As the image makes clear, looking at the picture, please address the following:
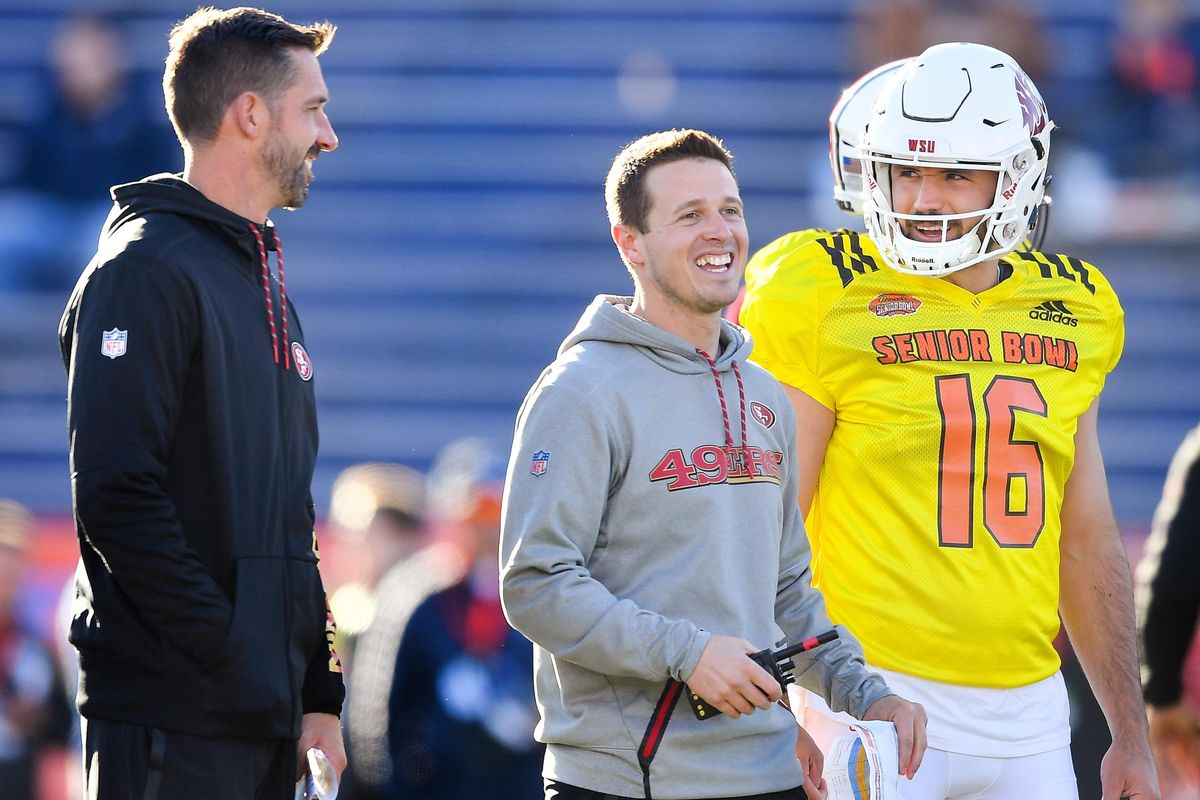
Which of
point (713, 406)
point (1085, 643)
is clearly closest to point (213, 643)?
point (713, 406)

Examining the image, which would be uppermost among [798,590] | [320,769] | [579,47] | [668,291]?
[579,47]

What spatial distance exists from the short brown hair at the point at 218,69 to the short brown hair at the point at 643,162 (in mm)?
633

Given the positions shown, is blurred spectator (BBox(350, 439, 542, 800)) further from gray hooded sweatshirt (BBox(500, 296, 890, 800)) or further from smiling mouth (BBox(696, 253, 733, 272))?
smiling mouth (BBox(696, 253, 733, 272))

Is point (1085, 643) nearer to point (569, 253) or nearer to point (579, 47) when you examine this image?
point (569, 253)

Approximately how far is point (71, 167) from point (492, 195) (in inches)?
89.3

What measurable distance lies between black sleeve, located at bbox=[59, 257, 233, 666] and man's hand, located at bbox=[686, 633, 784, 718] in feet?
2.57

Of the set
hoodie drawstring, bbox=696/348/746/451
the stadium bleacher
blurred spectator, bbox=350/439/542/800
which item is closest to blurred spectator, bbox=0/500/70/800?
blurred spectator, bbox=350/439/542/800

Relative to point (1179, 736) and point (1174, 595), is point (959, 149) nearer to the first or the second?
point (1174, 595)

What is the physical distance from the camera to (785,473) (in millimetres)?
3346

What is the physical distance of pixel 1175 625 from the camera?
4.28 metres

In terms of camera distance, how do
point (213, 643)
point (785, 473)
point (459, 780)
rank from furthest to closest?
point (459, 780), point (785, 473), point (213, 643)

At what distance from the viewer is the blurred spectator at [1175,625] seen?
14.0ft

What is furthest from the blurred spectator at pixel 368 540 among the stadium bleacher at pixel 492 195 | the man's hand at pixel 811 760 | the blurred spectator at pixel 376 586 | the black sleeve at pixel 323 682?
the man's hand at pixel 811 760

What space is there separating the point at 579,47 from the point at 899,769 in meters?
7.66
